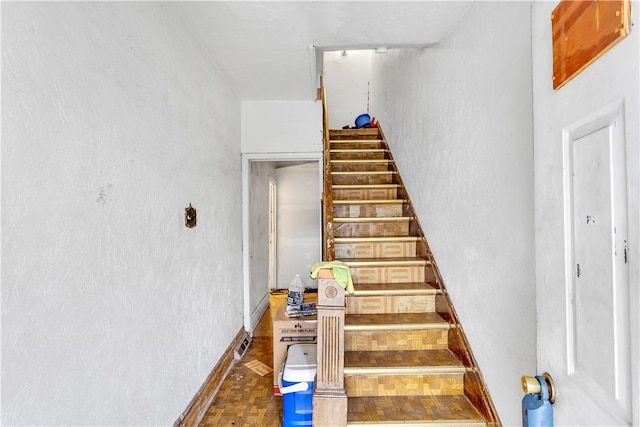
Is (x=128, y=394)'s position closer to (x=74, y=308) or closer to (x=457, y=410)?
(x=74, y=308)

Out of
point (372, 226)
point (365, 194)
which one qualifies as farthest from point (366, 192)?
point (372, 226)

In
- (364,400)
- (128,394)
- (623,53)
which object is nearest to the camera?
(623,53)

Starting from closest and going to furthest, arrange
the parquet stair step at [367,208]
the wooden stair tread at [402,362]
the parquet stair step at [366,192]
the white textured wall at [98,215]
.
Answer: the white textured wall at [98,215] < the wooden stair tread at [402,362] < the parquet stair step at [367,208] < the parquet stair step at [366,192]

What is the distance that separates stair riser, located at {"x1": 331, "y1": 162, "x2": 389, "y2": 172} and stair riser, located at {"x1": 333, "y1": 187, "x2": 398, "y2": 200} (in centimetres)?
48

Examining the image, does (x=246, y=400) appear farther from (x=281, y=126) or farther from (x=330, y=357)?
(x=281, y=126)

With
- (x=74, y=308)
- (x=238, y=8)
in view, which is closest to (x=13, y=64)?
(x=74, y=308)

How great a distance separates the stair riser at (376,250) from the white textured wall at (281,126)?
1.19 metres

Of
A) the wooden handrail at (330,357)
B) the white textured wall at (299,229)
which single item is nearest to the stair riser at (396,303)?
the wooden handrail at (330,357)

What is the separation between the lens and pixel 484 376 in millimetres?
1756

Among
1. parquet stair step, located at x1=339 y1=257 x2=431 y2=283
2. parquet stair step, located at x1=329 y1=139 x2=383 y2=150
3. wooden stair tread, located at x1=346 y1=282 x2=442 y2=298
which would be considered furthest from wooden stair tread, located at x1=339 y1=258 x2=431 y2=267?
parquet stair step, located at x1=329 y1=139 x2=383 y2=150

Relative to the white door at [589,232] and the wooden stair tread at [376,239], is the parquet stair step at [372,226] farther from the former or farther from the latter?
the white door at [589,232]

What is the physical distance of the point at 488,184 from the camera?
5.37 feet

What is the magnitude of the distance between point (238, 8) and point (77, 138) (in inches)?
45.8

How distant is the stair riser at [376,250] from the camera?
9.55ft
